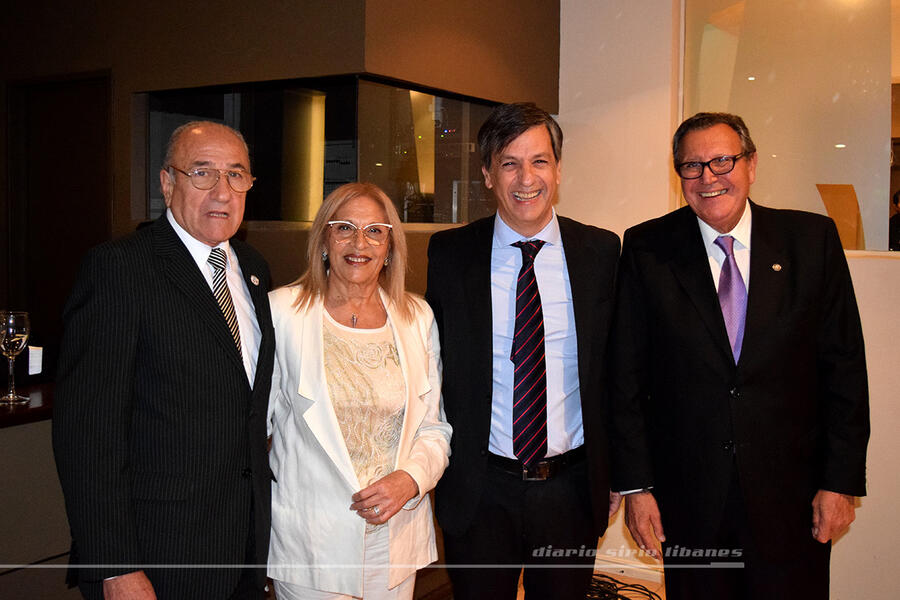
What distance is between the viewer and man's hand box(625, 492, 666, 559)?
2451mm

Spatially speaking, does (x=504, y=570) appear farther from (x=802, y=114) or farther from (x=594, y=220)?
(x=802, y=114)

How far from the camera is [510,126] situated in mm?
2400

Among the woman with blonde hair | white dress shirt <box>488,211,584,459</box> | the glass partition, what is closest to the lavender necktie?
white dress shirt <box>488,211,584,459</box>

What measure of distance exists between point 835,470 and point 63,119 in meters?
4.66

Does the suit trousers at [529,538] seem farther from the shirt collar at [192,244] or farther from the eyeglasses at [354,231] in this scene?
the shirt collar at [192,244]

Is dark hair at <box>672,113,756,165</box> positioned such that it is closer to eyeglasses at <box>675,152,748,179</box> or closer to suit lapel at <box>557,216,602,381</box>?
eyeglasses at <box>675,152,748,179</box>

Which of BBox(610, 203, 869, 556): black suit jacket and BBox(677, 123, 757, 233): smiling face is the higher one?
BBox(677, 123, 757, 233): smiling face

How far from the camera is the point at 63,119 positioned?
16.0 feet

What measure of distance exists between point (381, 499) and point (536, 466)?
1.62 feet

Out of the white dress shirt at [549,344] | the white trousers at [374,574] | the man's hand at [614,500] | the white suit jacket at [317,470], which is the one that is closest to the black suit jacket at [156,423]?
the white suit jacket at [317,470]

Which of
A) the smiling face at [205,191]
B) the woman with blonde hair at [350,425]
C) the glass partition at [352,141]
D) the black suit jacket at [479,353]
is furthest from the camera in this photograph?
the glass partition at [352,141]

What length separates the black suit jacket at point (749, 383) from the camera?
7.55ft

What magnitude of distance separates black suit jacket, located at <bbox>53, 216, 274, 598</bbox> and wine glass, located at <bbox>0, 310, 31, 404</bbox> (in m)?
1.22

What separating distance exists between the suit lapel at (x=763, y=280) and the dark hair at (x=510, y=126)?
2.18 ft
